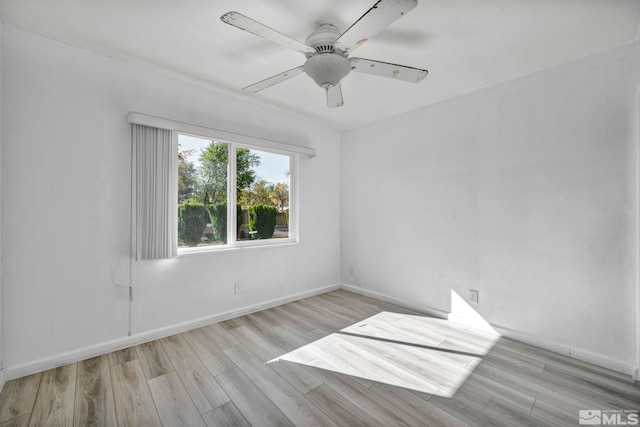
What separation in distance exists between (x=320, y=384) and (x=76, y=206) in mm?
2220

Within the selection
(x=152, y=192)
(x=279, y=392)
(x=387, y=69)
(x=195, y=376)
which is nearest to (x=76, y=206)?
(x=152, y=192)

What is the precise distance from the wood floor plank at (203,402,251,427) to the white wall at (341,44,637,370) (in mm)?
2292

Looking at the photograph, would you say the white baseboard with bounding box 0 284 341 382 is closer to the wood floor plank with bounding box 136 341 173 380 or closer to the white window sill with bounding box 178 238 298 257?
the wood floor plank with bounding box 136 341 173 380

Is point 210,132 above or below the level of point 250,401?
above

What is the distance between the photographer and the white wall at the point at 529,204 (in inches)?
81.7

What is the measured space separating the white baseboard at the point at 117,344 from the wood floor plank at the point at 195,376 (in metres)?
0.11

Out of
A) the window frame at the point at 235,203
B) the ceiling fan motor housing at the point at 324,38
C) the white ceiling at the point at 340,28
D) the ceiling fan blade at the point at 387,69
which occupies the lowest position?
the window frame at the point at 235,203

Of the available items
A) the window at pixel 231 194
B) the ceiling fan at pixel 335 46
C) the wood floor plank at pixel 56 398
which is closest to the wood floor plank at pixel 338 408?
the wood floor plank at pixel 56 398

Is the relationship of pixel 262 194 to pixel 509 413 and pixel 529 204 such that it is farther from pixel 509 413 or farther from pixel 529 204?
pixel 509 413

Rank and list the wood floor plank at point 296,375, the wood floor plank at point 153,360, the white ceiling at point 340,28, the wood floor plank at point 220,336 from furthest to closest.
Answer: the wood floor plank at point 220,336, the wood floor plank at point 153,360, the wood floor plank at point 296,375, the white ceiling at point 340,28

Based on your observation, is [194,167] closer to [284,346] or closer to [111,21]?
[111,21]

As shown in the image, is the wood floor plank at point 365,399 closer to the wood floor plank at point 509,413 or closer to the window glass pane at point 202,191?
the wood floor plank at point 509,413

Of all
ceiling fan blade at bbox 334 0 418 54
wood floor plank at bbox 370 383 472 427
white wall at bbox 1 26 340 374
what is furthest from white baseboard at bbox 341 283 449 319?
ceiling fan blade at bbox 334 0 418 54

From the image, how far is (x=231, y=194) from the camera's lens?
3.04 m
